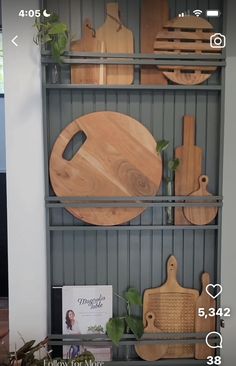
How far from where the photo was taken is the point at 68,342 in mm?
1245

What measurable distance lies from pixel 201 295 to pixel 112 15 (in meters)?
1.07

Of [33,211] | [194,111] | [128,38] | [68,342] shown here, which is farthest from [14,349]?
[128,38]

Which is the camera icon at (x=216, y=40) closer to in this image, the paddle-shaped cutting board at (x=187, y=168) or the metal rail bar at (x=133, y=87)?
the metal rail bar at (x=133, y=87)

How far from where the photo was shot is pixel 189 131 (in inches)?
48.3

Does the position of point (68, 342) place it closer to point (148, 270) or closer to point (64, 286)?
point (64, 286)

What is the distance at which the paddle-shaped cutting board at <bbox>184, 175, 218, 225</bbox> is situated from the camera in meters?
1.23

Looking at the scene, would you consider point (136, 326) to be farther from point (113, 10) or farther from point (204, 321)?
point (113, 10)

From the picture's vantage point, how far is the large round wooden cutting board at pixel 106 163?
120cm

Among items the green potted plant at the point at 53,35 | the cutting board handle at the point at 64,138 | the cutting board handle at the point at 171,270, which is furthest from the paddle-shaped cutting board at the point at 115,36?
the cutting board handle at the point at 171,270

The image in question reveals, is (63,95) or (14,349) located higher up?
(63,95)

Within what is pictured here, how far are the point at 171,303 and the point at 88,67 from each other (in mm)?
917

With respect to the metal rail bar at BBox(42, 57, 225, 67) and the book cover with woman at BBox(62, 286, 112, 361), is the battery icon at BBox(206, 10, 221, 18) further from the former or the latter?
the book cover with woman at BBox(62, 286, 112, 361)

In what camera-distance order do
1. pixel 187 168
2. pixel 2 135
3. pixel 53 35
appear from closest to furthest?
pixel 53 35, pixel 187 168, pixel 2 135

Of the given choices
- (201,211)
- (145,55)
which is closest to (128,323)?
(201,211)
